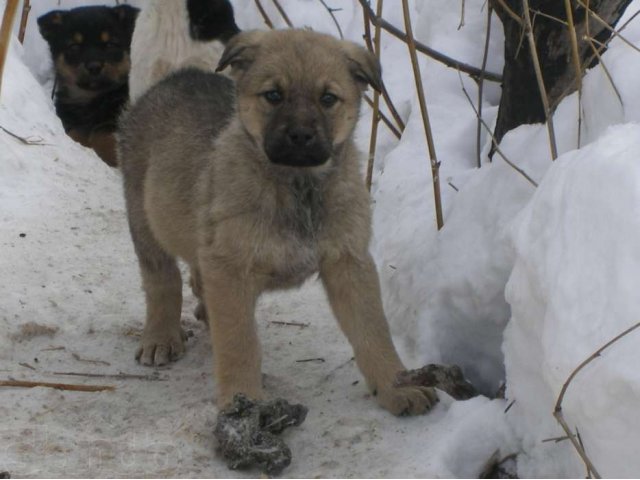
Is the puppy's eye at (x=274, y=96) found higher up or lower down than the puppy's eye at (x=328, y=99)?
lower down

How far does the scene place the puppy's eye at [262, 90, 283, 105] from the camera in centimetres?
344

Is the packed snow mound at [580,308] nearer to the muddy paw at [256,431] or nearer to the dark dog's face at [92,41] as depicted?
the muddy paw at [256,431]

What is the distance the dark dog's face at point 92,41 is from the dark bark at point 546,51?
4832 millimetres

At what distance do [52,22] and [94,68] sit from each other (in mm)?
479

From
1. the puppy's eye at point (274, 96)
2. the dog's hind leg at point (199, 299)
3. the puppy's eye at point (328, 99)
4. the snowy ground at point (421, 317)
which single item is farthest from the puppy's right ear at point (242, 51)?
the dog's hind leg at point (199, 299)

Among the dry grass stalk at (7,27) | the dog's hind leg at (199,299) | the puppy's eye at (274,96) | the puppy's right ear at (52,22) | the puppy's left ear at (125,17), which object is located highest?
the dry grass stalk at (7,27)

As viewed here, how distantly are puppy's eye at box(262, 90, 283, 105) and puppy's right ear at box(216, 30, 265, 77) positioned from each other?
185 millimetres

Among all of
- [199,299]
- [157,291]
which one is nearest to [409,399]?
[157,291]

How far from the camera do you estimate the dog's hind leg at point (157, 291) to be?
13.4ft

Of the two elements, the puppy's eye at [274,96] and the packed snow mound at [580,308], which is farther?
the puppy's eye at [274,96]

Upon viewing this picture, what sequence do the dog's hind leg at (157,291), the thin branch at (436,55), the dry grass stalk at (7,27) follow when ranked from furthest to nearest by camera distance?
the thin branch at (436,55), the dog's hind leg at (157,291), the dry grass stalk at (7,27)

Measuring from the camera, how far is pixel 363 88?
366cm

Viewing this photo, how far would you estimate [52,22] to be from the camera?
27.2 feet

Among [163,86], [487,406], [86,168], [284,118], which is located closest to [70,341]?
[163,86]
